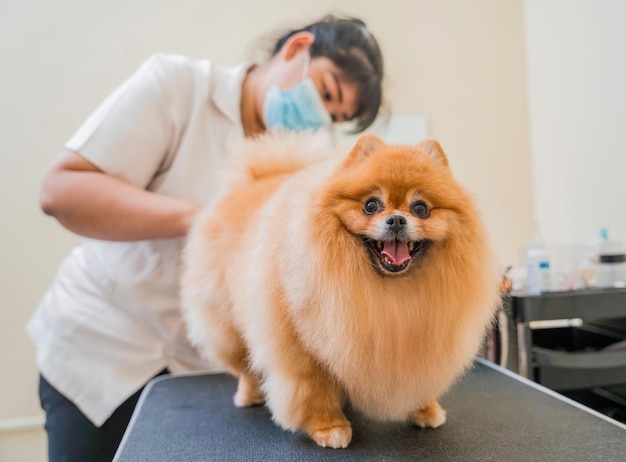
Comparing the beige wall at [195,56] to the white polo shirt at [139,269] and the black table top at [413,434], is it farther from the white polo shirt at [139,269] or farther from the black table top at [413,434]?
the black table top at [413,434]

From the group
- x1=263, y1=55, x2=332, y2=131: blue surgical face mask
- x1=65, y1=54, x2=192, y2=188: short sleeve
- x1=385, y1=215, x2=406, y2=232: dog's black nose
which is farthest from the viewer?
x1=263, y1=55, x2=332, y2=131: blue surgical face mask

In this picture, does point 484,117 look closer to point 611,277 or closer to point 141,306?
point 611,277

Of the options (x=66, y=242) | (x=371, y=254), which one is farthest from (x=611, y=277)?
(x=66, y=242)

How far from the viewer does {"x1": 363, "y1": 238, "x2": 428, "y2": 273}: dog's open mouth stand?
79 cm

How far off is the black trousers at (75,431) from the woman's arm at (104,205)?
18.6 inches

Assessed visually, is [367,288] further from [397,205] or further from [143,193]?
[143,193]

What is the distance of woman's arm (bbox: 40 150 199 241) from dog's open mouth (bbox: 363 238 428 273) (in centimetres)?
56

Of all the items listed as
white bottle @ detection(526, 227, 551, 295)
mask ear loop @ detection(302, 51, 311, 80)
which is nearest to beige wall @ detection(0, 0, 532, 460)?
white bottle @ detection(526, 227, 551, 295)

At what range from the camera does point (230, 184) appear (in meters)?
1.19

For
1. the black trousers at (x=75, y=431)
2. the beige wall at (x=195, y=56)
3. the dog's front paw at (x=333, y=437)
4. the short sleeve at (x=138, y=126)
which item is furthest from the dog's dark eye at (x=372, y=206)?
the beige wall at (x=195, y=56)

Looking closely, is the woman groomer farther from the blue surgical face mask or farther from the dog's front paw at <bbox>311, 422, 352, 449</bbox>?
the dog's front paw at <bbox>311, 422, 352, 449</bbox>

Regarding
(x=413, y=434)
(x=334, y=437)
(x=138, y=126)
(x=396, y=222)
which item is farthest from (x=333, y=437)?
(x=138, y=126)

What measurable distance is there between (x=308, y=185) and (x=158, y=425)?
0.59 meters

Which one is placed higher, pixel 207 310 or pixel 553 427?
pixel 207 310
